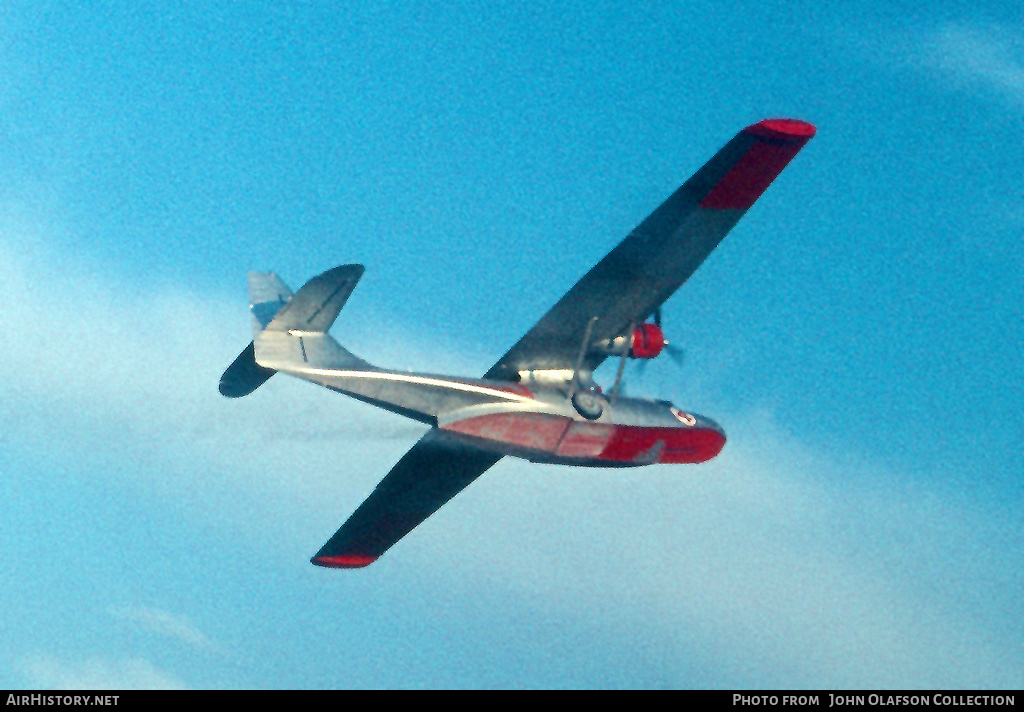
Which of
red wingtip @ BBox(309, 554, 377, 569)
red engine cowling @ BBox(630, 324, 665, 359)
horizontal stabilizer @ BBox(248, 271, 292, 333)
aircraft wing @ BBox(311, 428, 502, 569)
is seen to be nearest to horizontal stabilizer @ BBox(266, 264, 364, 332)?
horizontal stabilizer @ BBox(248, 271, 292, 333)

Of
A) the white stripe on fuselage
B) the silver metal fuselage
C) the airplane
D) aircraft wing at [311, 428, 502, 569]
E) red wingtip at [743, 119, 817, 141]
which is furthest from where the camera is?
aircraft wing at [311, 428, 502, 569]

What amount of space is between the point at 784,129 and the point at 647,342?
24.7 ft

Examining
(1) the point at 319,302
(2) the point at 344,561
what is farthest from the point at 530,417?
(2) the point at 344,561

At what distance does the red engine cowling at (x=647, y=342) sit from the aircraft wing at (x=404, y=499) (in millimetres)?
5744

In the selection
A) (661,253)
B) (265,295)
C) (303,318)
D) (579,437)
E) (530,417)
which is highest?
(265,295)

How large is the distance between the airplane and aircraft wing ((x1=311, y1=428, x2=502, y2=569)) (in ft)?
0.51

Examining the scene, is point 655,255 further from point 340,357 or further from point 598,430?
point 340,357

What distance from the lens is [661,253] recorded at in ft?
114

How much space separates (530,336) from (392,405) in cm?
463

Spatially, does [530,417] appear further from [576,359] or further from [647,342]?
[647,342]

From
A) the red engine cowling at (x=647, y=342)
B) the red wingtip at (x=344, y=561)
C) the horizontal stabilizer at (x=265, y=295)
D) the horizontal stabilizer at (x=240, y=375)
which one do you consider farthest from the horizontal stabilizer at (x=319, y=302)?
the red wingtip at (x=344, y=561)

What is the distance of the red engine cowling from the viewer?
37344 millimetres

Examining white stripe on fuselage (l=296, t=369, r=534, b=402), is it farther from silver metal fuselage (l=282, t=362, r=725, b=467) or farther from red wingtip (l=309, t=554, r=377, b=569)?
red wingtip (l=309, t=554, r=377, b=569)
